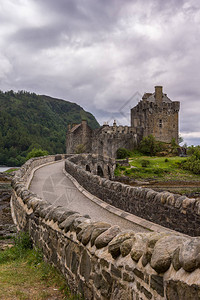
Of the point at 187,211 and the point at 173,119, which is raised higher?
the point at 173,119

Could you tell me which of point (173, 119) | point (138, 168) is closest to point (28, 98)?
point (173, 119)

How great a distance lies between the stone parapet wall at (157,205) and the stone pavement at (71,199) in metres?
0.44

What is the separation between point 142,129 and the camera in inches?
2462

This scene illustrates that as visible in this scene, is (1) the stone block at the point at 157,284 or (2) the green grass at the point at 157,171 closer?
(1) the stone block at the point at 157,284

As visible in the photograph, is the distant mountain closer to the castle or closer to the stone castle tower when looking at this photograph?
the castle

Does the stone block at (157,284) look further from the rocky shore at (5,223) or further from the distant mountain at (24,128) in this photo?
the distant mountain at (24,128)

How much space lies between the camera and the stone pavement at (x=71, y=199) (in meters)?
8.41

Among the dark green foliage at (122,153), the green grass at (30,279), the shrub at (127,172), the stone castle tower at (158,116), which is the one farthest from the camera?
the stone castle tower at (158,116)

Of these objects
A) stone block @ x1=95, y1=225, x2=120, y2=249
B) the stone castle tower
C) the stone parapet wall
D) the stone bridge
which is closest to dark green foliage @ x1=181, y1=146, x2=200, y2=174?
the stone castle tower

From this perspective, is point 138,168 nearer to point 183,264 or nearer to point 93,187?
point 93,187

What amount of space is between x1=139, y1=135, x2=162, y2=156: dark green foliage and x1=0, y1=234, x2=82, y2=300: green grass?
174 feet

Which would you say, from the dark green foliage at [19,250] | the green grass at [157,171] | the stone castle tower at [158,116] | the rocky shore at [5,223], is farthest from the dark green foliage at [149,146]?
the dark green foliage at [19,250]

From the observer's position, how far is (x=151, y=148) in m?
58.1

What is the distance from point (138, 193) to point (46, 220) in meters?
3.72
